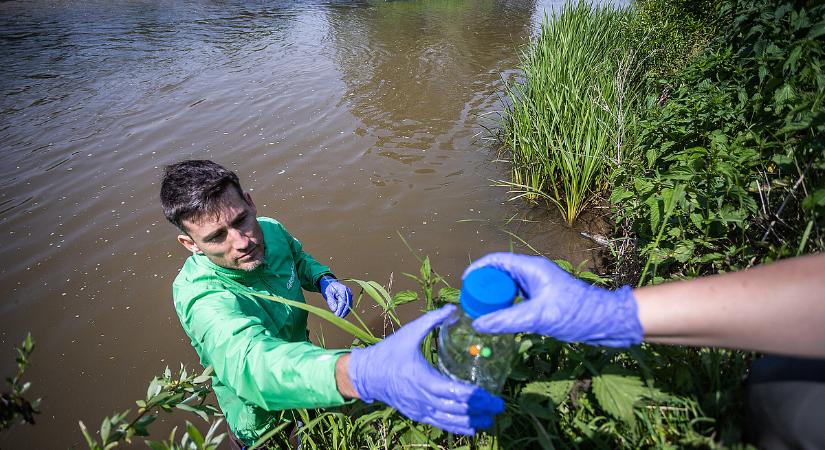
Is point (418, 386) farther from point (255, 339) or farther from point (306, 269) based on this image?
point (306, 269)

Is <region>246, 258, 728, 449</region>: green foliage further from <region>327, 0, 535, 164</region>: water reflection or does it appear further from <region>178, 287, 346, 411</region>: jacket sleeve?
<region>327, 0, 535, 164</region>: water reflection

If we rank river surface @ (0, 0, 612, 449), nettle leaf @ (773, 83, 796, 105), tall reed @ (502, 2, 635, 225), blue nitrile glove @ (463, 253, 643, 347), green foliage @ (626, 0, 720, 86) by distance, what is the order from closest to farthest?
blue nitrile glove @ (463, 253, 643, 347), nettle leaf @ (773, 83, 796, 105), river surface @ (0, 0, 612, 449), tall reed @ (502, 2, 635, 225), green foliage @ (626, 0, 720, 86)

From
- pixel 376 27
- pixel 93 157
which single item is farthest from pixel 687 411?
pixel 376 27

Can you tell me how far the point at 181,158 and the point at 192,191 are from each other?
484cm

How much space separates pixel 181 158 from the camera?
20.0 feet

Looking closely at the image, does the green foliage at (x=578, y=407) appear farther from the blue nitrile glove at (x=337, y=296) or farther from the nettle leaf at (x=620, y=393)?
the blue nitrile glove at (x=337, y=296)

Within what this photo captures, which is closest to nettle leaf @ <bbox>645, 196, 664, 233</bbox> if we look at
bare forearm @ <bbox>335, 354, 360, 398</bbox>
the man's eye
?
bare forearm @ <bbox>335, 354, 360, 398</bbox>

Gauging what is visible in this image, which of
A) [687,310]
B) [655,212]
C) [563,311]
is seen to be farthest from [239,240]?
[655,212]

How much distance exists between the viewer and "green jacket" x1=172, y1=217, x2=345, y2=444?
1386 mm

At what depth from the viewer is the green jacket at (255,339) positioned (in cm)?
139

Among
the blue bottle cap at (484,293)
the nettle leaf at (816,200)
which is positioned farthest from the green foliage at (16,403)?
the nettle leaf at (816,200)

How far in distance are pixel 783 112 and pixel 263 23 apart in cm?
1608

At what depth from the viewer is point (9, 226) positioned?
474cm

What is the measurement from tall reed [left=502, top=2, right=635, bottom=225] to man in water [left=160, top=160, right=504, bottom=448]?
281cm
